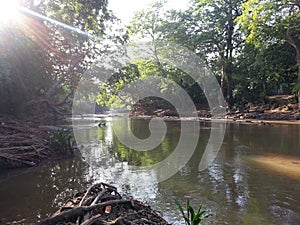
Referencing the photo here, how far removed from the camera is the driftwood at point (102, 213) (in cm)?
304

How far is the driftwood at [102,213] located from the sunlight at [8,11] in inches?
438

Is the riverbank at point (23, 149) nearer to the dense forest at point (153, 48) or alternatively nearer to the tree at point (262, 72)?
the dense forest at point (153, 48)

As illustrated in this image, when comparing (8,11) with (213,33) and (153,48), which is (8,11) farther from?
(153,48)

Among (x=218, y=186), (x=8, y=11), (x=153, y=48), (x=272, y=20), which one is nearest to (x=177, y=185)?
(x=218, y=186)

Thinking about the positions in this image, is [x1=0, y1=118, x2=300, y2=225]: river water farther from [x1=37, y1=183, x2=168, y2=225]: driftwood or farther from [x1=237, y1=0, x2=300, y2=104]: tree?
[x1=237, y1=0, x2=300, y2=104]: tree

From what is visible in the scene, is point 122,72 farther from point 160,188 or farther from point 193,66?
point 160,188

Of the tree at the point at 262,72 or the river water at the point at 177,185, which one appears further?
the tree at the point at 262,72

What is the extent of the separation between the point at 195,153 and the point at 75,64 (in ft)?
41.5

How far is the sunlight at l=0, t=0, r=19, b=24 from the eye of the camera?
12.3 m

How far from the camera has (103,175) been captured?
7207 millimetres

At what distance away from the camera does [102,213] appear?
3410mm

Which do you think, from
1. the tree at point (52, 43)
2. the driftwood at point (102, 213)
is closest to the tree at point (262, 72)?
the tree at point (52, 43)

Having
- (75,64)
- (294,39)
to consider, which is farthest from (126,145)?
(294,39)

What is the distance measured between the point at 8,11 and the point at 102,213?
12.3 metres
